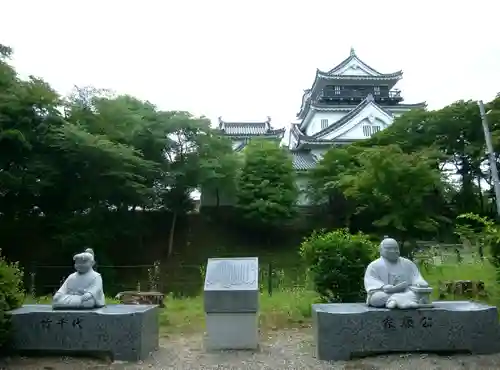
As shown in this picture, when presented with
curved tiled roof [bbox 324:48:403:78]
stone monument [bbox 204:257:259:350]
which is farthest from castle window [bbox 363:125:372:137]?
stone monument [bbox 204:257:259:350]

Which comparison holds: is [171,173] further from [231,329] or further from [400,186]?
[231,329]

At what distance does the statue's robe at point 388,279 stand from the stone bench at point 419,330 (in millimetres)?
214

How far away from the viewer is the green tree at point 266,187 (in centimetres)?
2448

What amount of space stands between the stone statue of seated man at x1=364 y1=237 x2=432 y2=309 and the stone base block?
5.63ft

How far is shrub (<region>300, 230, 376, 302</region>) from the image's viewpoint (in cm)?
879

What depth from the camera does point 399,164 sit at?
18.8 meters

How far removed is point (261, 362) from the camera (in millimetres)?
6152

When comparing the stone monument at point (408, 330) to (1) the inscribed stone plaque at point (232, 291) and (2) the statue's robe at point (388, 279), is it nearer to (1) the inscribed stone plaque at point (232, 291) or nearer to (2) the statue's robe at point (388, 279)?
(2) the statue's robe at point (388, 279)

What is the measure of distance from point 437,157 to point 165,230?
14.6 meters

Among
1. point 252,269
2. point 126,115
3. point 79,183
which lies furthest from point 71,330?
point 126,115

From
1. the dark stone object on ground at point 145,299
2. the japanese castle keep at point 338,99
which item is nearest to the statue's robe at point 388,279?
the dark stone object on ground at point 145,299

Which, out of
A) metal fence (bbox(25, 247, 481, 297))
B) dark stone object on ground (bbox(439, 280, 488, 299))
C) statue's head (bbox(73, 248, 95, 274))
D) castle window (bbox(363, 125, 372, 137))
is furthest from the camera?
castle window (bbox(363, 125, 372, 137))

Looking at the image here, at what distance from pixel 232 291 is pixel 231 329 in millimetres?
562

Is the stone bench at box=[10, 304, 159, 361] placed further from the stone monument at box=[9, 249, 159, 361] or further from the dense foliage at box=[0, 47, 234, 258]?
the dense foliage at box=[0, 47, 234, 258]
